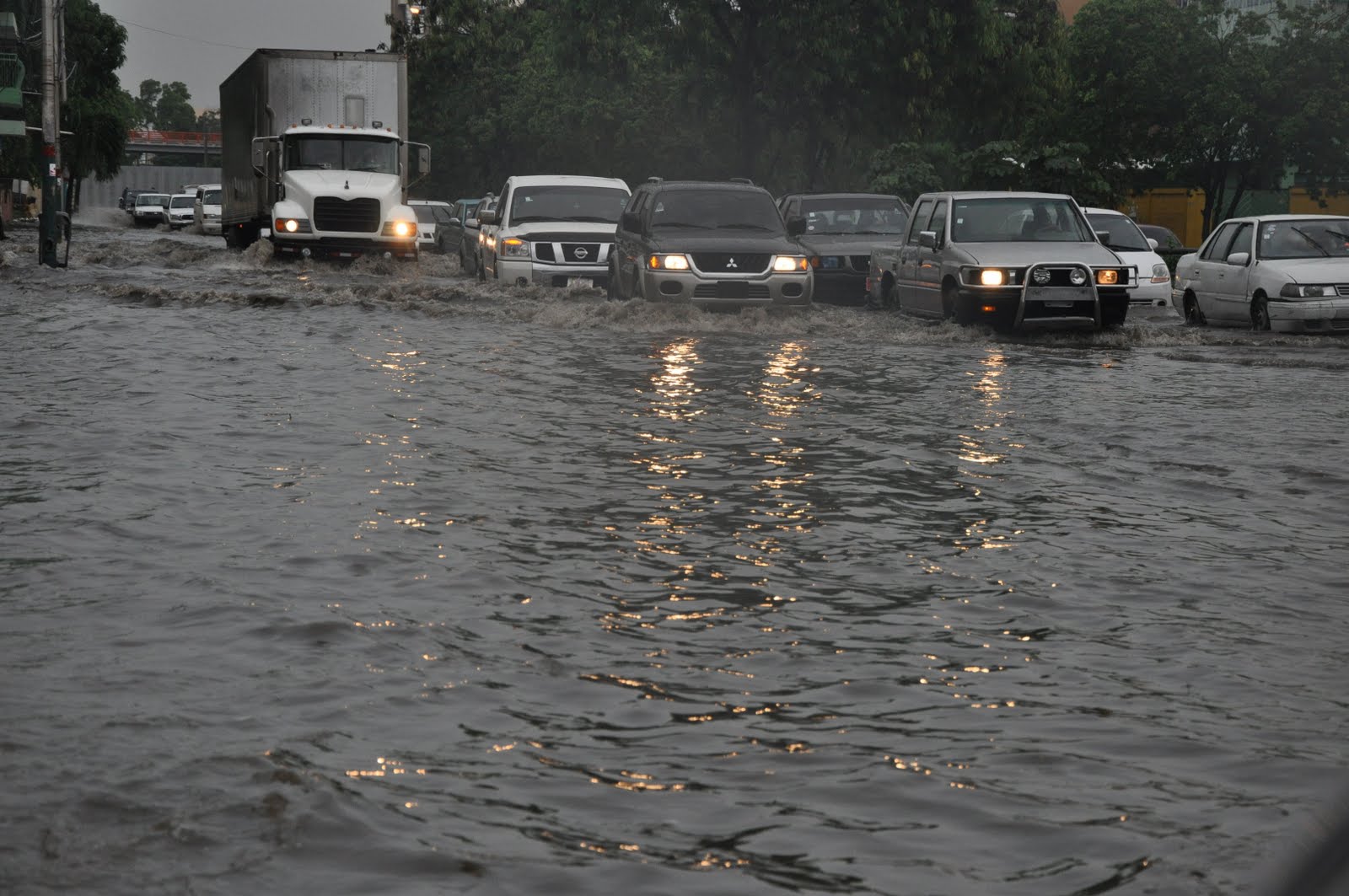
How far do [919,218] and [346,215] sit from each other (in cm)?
1237

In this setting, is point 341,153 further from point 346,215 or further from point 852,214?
point 852,214

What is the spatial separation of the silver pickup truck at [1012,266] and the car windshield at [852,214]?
456 centimetres

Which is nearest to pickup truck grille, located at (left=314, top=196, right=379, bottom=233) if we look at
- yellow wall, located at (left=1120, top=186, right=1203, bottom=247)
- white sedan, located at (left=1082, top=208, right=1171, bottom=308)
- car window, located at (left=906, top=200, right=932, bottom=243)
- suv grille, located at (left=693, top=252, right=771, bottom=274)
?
suv grille, located at (left=693, top=252, right=771, bottom=274)

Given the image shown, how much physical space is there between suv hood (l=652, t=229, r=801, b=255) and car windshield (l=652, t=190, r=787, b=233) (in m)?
0.30

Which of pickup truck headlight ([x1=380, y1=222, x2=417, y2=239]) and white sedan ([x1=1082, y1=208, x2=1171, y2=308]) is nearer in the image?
white sedan ([x1=1082, y1=208, x2=1171, y2=308])

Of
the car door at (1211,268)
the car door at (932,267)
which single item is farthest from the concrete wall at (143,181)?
the car door at (932,267)

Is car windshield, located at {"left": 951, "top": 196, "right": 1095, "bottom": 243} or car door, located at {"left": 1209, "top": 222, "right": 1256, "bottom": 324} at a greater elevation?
car windshield, located at {"left": 951, "top": 196, "right": 1095, "bottom": 243}

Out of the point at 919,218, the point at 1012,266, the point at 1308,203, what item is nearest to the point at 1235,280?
the point at 1012,266

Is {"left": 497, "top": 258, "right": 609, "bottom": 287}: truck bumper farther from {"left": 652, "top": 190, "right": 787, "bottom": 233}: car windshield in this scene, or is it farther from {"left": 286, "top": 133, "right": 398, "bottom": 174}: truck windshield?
{"left": 286, "top": 133, "right": 398, "bottom": 174}: truck windshield

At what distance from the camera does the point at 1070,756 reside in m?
4.98

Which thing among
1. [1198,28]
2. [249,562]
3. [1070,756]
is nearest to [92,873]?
[1070,756]

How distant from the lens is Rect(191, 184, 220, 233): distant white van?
65.3 m

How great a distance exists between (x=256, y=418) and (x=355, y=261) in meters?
19.7

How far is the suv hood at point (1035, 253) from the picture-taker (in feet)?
65.0
